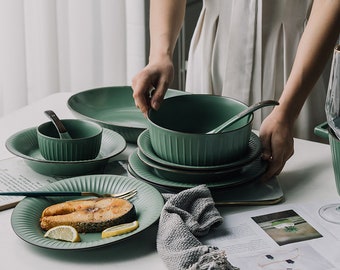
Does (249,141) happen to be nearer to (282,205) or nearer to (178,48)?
(282,205)

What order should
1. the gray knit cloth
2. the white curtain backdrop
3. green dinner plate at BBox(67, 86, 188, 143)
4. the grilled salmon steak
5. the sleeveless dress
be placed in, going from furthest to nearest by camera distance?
1. the white curtain backdrop
2. the sleeveless dress
3. green dinner plate at BBox(67, 86, 188, 143)
4. the grilled salmon steak
5. the gray knit cloth

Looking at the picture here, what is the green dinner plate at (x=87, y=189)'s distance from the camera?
975mm

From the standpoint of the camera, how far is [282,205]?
113 cm

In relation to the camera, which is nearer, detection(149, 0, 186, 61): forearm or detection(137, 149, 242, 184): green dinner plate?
detection(137, 149, 242, 184): green dinner plate

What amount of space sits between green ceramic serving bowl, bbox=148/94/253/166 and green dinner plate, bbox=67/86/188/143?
15cm

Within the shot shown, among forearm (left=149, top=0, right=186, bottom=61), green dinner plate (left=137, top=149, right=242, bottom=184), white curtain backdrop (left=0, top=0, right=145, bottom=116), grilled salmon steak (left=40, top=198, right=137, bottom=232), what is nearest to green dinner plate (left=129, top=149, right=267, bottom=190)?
green dinner plate (left=137, top=149, right=242, bottom=184)

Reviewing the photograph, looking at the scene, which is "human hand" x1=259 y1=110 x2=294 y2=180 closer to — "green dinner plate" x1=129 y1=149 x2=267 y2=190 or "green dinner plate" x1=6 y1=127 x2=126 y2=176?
"green dinner plate" x1=129 y1=149 x2=267 y2=190

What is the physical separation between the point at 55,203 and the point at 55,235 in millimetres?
117

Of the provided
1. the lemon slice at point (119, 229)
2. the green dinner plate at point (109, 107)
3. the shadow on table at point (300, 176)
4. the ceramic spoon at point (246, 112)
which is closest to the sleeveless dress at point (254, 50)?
the green dinner plate at point (109, 107)

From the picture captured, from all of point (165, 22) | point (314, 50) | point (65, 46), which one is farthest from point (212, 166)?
point (65, 46)

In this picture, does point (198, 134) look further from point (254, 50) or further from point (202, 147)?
point (254, 50)

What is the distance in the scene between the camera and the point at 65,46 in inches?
99.5

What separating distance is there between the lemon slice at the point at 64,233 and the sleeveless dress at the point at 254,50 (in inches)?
31.8

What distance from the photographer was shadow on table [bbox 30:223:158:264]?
38.3 inches
